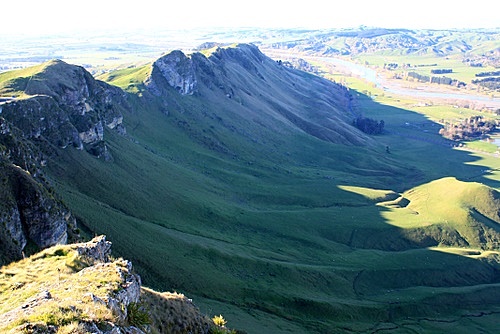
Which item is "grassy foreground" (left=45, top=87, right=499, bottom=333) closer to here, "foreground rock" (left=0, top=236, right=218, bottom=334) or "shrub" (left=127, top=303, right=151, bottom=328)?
"foreground rock" (left=0, top=236, right=218, bottom=334)

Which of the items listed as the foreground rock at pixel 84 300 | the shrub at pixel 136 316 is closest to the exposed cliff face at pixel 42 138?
the foreground rock at pixel 84 300

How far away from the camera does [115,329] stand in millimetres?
28219

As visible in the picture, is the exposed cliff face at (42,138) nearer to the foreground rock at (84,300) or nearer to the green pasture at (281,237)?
the green pasture at (281,237)

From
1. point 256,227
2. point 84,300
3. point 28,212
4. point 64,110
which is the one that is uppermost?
point 84,300

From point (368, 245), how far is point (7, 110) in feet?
400

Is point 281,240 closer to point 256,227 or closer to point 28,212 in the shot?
point 256,227

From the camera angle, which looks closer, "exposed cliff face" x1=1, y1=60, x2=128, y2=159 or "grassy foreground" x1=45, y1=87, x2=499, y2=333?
"grassy foreground" x1=45, y1=87, x2=499, y2=333

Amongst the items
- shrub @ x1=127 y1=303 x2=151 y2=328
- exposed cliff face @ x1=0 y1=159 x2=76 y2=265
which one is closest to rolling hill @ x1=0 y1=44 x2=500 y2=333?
exposed cliff face @ x1=0 y1=159 x2=76 y2=265

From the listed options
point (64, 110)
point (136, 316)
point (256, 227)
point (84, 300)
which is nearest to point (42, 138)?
point (64, 110)

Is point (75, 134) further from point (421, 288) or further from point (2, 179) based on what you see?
point (421, 288)

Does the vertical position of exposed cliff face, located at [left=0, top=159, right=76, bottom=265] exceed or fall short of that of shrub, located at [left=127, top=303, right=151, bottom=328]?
it falls short

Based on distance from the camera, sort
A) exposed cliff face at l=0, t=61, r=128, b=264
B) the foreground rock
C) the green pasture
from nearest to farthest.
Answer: the foreground rock → exposed cliff face at l=0, t=61, r=128, b=264 → the green pasture

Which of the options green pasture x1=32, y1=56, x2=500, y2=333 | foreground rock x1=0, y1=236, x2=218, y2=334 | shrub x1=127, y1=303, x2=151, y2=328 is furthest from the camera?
green pasture x1=32, y1=56, x2=500, y2=333

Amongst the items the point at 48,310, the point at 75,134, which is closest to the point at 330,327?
the point at 48,310
